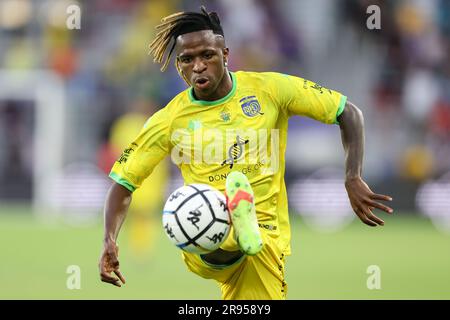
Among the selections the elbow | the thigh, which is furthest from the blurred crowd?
the thigh

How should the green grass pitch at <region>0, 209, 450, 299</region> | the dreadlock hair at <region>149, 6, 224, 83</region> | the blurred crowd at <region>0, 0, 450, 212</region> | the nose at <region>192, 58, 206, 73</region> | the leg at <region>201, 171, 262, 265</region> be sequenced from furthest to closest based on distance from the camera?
the blurred crowd at <region>0, 0, 450, 212</region>, the green grass pitch at <region>0, 209, 450, 299</region>, the dreadlock hair at <region>149, 6, 224, 83</region>, the nose at <region>192, 58, 206, 73</region>, the leg at <region>201, 171, 262, 265</region>

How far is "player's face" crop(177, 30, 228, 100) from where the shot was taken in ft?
19.6

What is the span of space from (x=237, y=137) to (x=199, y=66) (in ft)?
1.63

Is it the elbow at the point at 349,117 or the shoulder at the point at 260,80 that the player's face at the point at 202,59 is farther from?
the elbow at the point at 349,117

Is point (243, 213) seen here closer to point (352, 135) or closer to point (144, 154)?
point (144, 154)

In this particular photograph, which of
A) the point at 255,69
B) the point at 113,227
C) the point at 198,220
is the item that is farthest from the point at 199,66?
the point at 255,69

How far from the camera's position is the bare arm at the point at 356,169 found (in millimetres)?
5914

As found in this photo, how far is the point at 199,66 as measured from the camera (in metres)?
5.93

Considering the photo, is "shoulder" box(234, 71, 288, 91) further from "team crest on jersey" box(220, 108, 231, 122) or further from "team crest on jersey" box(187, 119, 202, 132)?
"team crest on jersey" box(187, 119, 202, 132)

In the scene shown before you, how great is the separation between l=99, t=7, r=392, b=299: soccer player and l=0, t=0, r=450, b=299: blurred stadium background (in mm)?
9987

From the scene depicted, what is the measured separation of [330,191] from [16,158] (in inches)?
246

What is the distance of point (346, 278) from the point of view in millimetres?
11430

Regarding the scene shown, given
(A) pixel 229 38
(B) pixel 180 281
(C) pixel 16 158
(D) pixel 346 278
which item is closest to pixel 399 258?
(D) pixel 346 278

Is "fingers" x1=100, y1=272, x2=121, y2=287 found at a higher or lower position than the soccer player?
lower
